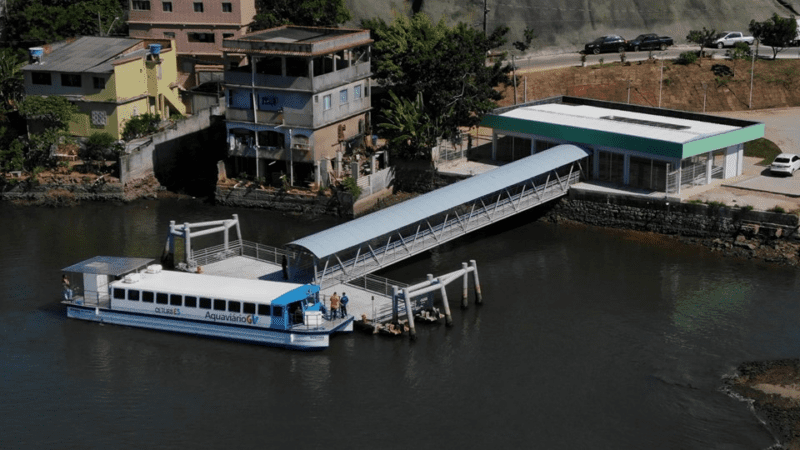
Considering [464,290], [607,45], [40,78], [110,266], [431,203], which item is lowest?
[464,290]

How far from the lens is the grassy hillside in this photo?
12019cm

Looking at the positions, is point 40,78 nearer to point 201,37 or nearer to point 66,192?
point 66,192

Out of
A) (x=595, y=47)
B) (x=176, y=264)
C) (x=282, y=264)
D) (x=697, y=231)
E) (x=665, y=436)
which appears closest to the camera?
(x=665, y=436)

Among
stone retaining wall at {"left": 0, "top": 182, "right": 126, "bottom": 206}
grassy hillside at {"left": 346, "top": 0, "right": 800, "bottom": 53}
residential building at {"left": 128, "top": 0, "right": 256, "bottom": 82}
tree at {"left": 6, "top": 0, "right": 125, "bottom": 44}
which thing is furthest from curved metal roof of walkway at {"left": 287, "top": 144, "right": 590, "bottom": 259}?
tree at {"left": 6, "top": 0, "right": 125, "bottom": 44}

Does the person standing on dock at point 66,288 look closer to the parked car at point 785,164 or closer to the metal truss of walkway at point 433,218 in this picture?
the metal truss of walkway at point 433,218

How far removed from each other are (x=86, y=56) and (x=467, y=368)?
49776 mm

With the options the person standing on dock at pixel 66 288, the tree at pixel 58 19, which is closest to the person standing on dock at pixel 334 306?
the person standing on dock at pixel 66 288

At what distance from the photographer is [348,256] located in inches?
2763

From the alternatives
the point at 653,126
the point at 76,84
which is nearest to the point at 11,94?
the point at 76,84

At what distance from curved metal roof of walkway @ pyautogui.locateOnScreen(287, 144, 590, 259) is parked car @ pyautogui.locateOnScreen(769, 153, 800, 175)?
1298 cm

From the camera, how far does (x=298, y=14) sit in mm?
104500

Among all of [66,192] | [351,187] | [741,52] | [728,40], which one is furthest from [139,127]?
[728,40]

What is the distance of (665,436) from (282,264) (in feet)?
80.6

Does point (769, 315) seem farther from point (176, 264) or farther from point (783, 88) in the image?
point (783, 88)
